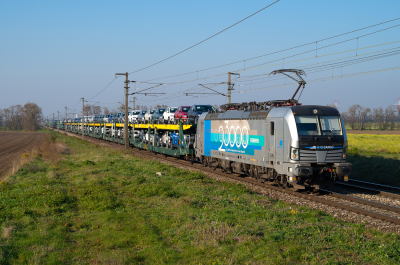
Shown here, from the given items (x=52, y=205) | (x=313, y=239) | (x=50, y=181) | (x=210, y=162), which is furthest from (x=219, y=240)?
(x=210, y=162)

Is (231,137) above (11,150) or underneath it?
above

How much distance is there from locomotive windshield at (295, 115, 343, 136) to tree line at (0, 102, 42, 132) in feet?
406

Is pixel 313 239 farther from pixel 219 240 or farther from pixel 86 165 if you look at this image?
pixel 86 165

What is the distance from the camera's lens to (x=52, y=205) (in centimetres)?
1147

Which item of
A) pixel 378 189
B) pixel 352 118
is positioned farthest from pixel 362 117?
pixel 378 189

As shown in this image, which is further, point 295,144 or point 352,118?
point 352,118

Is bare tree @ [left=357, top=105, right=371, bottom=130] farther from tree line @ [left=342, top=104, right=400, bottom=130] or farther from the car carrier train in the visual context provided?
the car carrier train

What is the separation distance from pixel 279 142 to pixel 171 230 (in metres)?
6.89

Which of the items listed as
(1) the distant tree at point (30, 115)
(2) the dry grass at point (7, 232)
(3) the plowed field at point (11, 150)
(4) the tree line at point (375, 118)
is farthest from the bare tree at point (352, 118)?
(1) the distant tree at point (30, 115)

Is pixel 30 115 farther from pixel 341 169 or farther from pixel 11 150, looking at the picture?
pixel 341 169

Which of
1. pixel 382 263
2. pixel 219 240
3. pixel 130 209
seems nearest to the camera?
pixel 382 263

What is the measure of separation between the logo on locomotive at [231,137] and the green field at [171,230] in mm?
2708

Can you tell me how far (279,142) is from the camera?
1381 cm

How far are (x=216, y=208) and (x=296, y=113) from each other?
5.19 metres
